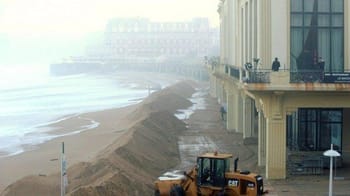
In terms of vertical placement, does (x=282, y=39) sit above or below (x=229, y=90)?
above

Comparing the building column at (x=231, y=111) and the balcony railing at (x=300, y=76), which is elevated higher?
the balcony railing at (x=300, y=76)

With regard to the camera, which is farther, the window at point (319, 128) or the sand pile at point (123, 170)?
the window at point (319, 128)

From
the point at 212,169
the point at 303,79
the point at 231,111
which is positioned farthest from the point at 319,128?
the point at 231,111

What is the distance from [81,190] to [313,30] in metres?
11.8

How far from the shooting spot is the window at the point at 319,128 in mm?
27384

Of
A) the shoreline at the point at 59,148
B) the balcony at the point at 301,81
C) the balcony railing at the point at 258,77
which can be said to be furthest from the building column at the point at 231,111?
the balcony at the point at 301,81

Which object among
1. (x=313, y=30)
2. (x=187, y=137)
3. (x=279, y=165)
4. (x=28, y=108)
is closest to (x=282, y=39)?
(x=313, y=30)

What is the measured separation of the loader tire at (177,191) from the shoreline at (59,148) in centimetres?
1187

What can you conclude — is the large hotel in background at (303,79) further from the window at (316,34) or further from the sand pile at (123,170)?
the sand pile at (123,170)

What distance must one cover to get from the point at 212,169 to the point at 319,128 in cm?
1180

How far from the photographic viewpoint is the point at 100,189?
19.7 meters

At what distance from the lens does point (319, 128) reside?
27781mm

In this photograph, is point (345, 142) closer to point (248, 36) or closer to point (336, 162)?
point (336, 162)

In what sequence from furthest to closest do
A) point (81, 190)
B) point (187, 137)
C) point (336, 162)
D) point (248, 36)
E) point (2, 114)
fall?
point (2, 114), point (187, 137), point (248, 36), point (336, 162), point (81, 190)
